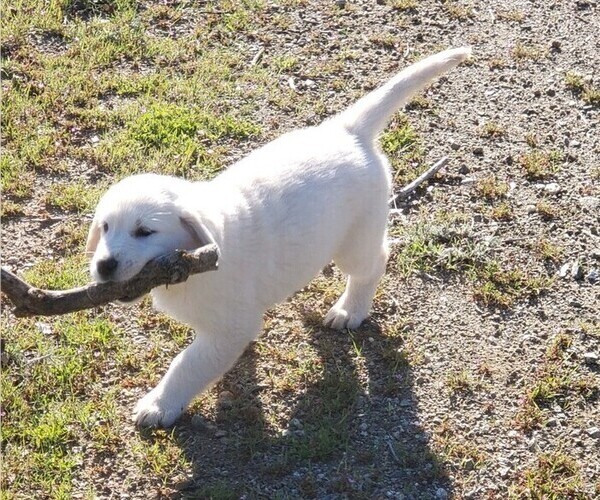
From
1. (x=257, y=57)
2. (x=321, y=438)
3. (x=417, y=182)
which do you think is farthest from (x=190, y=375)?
(x=257, y=57)

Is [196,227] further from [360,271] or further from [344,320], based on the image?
[344,320]

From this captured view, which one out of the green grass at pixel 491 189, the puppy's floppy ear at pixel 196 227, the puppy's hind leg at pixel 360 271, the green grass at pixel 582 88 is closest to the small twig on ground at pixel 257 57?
the green grass at pixel 491 189

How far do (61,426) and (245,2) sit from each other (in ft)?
13.8

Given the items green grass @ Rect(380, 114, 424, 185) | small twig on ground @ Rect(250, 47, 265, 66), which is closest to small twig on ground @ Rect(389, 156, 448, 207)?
green grass @ Rect(380, 114, 424, 185)

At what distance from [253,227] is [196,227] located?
0.48m

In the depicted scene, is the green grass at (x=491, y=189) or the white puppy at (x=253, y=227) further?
the green grass at (x=491, y=189)

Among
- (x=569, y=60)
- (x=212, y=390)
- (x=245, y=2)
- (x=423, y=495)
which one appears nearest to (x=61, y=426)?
(x=212, y=390)

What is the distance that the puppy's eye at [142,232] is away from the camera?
389cm

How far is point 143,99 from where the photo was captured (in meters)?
6.45

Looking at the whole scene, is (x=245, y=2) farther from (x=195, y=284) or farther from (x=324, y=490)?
(x=324, y=490)

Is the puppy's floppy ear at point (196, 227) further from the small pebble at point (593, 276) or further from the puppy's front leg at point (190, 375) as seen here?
the small pebble at point (593, 276)

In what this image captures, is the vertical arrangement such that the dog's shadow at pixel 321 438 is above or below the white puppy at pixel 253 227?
below

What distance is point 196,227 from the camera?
3.90 metres

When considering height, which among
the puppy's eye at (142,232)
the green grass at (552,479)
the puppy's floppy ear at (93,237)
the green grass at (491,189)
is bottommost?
the green grass at (552,479)
